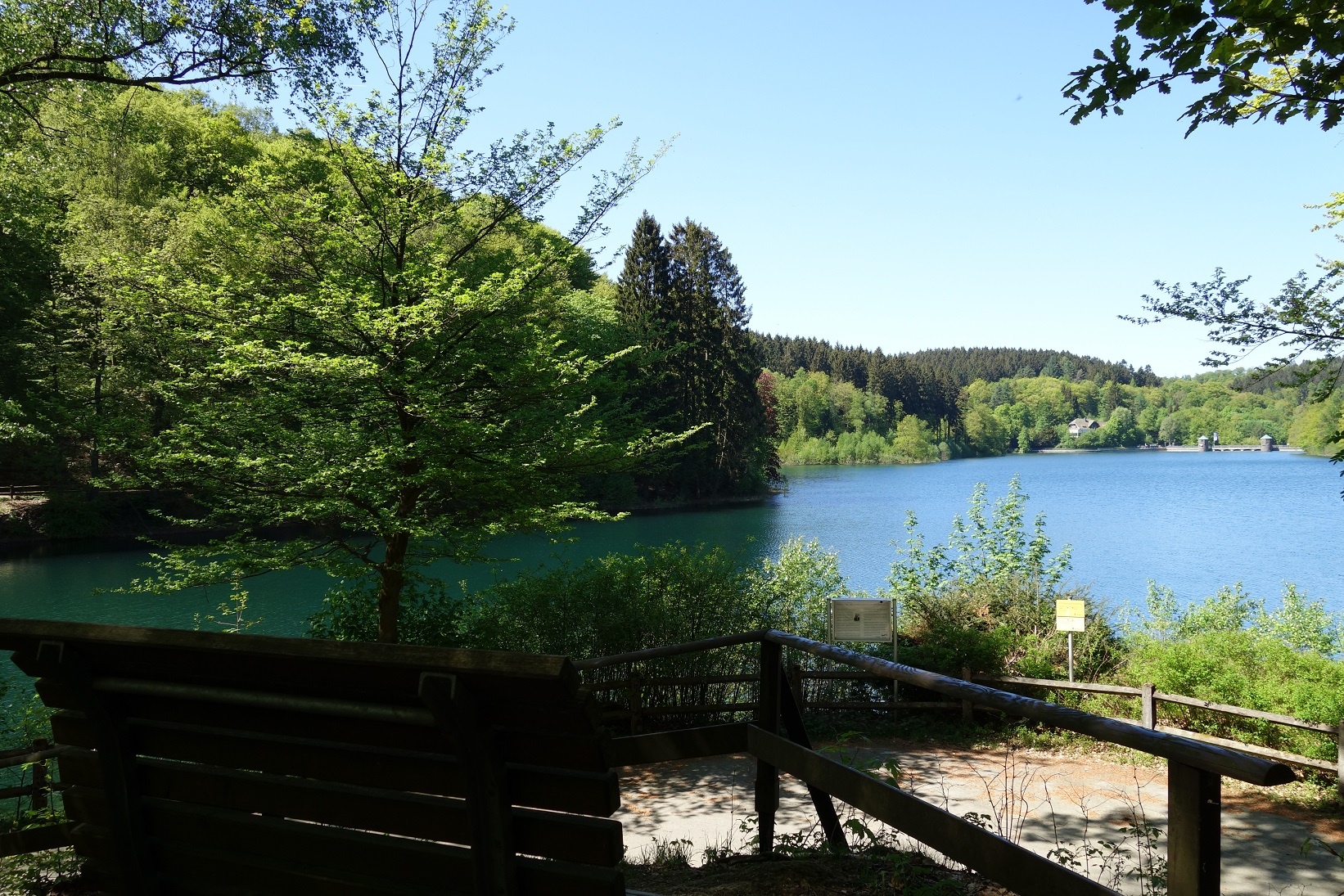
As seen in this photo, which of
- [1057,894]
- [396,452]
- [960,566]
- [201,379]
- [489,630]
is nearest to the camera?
[1057,894]

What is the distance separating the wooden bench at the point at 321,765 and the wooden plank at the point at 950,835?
0.86m

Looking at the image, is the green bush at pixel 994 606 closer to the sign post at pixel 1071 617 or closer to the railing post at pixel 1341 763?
the sign post at pixel 1071 617

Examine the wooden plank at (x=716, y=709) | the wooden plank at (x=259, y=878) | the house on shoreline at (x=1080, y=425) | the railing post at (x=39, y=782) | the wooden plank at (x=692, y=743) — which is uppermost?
the house on shoreline at (x=1080, y=425)

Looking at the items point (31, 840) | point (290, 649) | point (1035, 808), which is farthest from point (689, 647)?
point (1035, 808)

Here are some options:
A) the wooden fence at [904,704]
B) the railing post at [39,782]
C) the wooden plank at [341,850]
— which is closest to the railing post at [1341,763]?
the wooden fence at [904,704]

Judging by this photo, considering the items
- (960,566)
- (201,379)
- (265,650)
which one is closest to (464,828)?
(265,650)

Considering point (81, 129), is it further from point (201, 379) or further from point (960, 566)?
point (960, 566)

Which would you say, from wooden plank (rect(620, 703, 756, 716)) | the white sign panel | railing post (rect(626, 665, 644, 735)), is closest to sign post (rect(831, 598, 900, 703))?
the white sign panel

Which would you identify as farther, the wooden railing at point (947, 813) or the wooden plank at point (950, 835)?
the wooden plank at point (950, 835)

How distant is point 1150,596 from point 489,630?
10.3m

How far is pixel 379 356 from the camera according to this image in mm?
9711

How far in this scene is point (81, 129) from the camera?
12242mm

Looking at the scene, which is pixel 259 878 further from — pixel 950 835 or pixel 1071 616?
pixel 1071 616

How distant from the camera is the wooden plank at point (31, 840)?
12.1 feet
